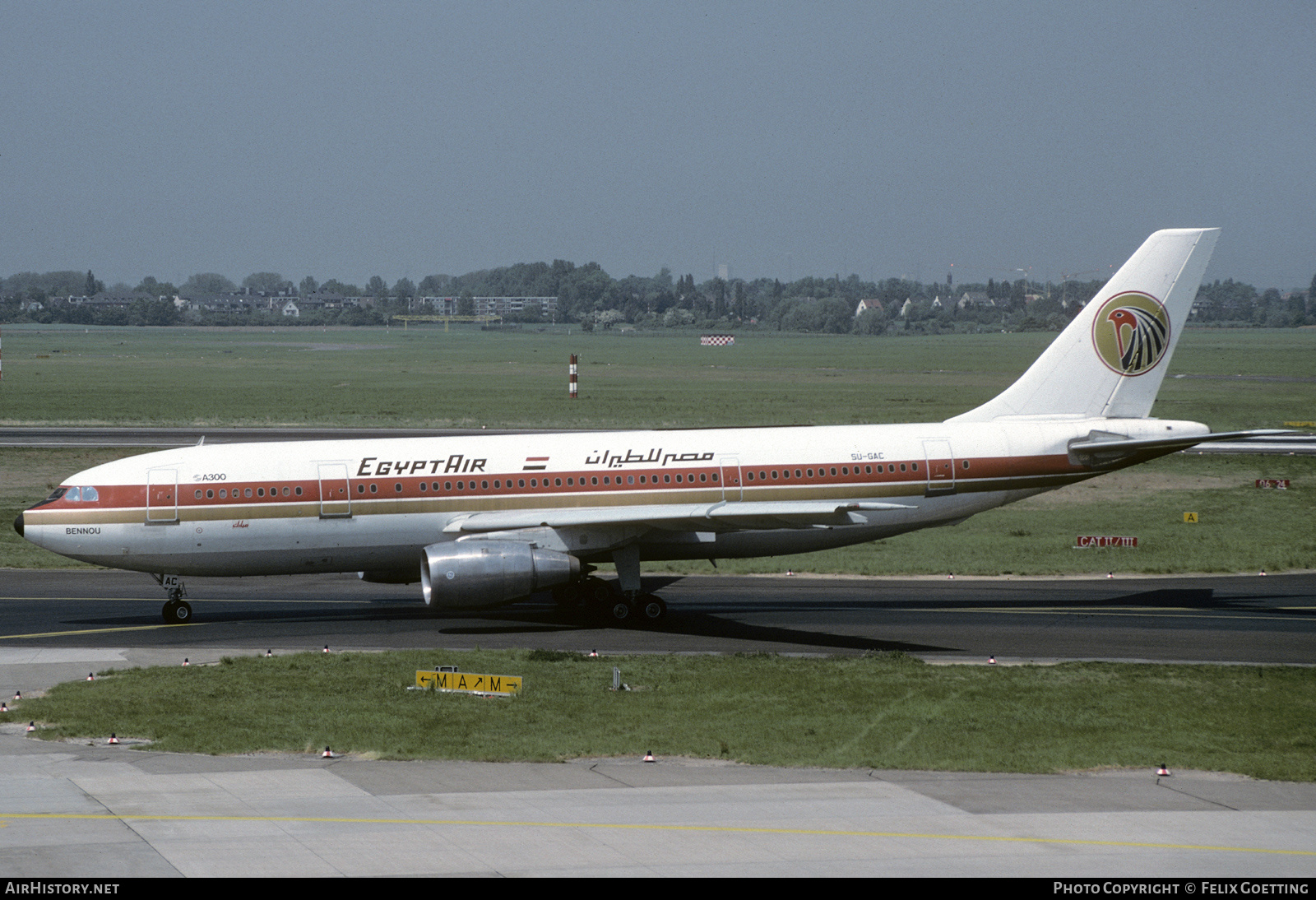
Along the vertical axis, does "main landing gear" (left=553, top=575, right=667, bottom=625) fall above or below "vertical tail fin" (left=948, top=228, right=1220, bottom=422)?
below

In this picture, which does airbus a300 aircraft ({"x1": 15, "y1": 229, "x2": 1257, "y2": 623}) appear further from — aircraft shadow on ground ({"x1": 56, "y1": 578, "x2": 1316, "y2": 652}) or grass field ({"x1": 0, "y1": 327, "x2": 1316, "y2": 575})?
grass field ({"x1": 0, "y1": 327, "x2": 1316, "y2": 575})

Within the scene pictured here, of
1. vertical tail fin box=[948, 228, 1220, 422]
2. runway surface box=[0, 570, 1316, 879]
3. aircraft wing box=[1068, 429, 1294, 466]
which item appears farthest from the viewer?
vertical tail fin box=[948, 228, 1220, 422]

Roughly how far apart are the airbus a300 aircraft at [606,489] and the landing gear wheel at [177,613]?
60mm

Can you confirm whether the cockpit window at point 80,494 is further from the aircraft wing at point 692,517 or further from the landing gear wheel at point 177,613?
the aircraft wing at point 692,517

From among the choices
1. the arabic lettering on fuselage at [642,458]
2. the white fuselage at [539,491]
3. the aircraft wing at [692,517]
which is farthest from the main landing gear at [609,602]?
the arabic lettering on fuselage at [642,458]

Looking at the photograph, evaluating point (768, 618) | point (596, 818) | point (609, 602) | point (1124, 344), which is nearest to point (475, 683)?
point (596, 818)

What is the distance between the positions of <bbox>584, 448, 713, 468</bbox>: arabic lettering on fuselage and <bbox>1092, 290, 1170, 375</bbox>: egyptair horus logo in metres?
12.2

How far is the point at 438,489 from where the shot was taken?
3428cm

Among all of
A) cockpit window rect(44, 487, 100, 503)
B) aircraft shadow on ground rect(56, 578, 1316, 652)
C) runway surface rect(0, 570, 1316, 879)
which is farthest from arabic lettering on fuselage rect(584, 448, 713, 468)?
cockpit window rect(44, 487, 100, 503)

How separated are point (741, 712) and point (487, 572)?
30.3 ft

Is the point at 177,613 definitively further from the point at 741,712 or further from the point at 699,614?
the point at 741,712

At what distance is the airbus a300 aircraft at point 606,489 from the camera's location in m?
33.2

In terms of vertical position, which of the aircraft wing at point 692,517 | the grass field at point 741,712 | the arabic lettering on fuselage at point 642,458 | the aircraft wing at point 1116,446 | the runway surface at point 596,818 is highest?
the aircraft wing at point 1116,446

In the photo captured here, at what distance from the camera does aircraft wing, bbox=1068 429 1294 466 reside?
119 feet
